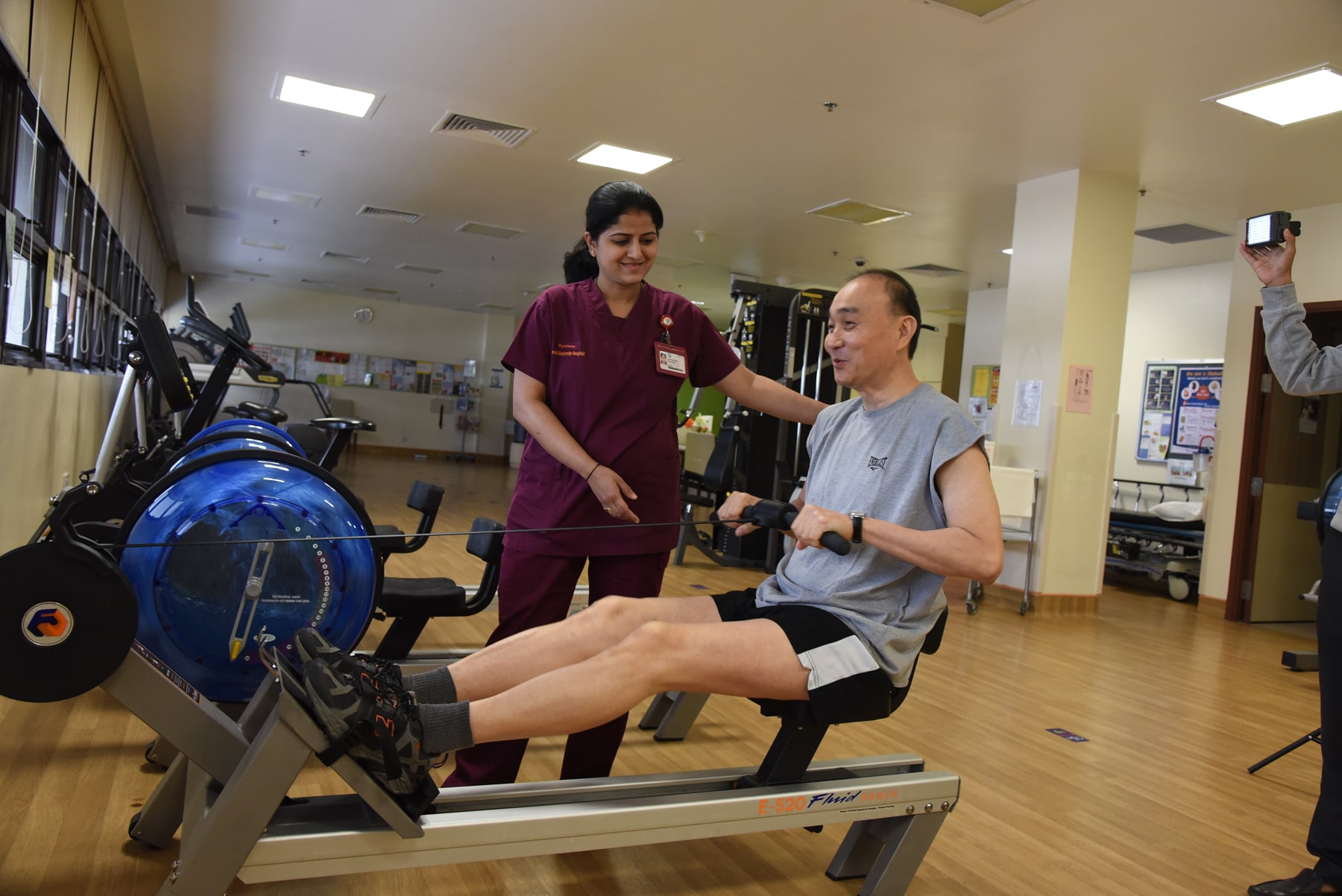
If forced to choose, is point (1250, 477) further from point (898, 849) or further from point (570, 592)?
point (570, 592)

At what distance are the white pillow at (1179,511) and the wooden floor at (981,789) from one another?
8.82ft

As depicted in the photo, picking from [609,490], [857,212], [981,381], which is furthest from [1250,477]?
[609,490]

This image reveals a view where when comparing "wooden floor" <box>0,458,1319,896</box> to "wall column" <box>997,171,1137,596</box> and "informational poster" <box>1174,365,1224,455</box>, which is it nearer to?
"wall column" <box>997,171,1137,596</box>

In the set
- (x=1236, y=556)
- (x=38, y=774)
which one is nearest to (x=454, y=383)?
(x=1236, y=556)

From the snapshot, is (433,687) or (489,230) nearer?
(433,687)

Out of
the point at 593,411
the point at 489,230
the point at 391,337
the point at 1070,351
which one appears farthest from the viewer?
the point at 391,337

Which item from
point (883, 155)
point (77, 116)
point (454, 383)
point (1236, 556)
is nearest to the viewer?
point (77, 116)

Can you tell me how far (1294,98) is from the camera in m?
4.29

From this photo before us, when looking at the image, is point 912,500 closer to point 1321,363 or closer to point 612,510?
point 612,510

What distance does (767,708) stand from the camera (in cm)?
167

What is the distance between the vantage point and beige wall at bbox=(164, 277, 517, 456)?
15469 mm

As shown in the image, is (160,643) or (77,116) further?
(77,116)

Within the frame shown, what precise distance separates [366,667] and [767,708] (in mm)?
709

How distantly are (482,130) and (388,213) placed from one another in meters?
3.18
